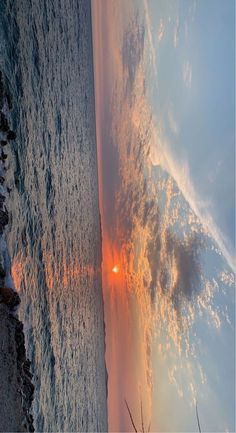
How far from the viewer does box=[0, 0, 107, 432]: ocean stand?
8.26m

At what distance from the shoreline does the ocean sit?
1.93 feet

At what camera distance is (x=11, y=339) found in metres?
5.54

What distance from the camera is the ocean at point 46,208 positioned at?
8.26 meters

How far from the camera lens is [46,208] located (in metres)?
11.1

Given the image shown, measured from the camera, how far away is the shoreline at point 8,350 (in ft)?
16.6

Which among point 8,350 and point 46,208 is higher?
point 46,208

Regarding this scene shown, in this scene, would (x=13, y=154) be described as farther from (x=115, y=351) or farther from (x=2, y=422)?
(x=115, y=351)

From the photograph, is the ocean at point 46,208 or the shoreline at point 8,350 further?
the ocean at point 46,208

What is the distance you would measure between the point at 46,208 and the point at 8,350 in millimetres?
6193

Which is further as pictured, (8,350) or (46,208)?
(46,208)

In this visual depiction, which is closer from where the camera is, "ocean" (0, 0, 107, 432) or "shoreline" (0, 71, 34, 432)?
"shoreline" (0, 71, 34, 432)

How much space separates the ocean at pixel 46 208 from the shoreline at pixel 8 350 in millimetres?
589

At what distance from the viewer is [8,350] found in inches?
210

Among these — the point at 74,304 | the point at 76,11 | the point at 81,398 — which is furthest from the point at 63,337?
the point at 76,11
